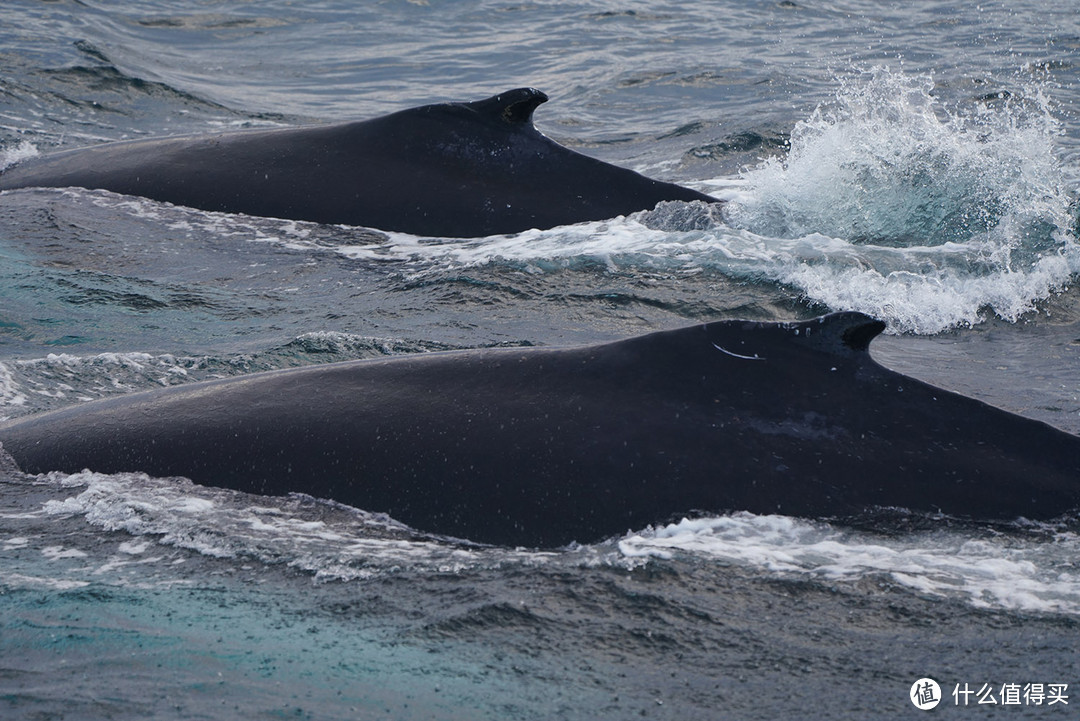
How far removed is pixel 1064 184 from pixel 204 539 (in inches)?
315

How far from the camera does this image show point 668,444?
454cm

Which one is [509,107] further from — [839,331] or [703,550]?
[703,550]

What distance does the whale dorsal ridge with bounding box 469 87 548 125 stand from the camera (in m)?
9.19

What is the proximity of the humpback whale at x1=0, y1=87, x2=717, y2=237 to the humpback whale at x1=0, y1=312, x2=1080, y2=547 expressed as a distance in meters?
4.62

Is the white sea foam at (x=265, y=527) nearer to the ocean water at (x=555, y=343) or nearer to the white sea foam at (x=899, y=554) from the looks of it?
the ocean water at (x=555, y=343)

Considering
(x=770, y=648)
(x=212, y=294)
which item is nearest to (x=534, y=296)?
(x=212, y=294)

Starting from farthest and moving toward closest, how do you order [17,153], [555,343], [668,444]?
[17,153] < [555,343] < [668,444]

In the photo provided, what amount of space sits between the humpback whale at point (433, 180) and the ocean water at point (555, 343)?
23 cm

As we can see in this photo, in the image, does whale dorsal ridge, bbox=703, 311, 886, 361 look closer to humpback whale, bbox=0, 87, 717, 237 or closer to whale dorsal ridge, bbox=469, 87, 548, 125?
humpback whale, bbox=0, 87, 717, 237

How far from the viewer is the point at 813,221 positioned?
961 cm

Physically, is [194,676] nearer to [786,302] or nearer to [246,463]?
[246,463]
